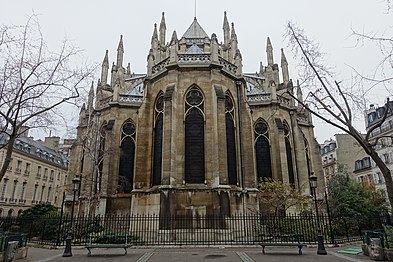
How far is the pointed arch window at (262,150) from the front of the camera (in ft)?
77.3

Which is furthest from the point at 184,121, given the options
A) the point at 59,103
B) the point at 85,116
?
the point at 85,116

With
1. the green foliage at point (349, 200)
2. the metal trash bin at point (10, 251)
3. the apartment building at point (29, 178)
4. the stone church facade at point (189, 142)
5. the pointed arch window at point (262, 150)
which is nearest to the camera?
the metal trash bin at point (10, 251)

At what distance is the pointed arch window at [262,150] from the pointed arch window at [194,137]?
7279mm

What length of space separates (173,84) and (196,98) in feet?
5.91

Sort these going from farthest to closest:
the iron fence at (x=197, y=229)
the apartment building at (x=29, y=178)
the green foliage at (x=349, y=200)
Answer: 1. the apartment building at (x=29, y=178)
2. the green foliage at (x=349, y=200)
3. the iron fence at (x=197, y=229)

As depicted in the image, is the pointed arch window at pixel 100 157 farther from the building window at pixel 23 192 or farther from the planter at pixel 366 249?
the building window at pixel 23 192

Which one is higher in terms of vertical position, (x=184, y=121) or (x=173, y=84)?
(x=173, y=84)

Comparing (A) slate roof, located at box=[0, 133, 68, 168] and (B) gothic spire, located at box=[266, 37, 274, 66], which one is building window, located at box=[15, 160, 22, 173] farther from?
(B) gothic spire, located at box=[266, 37, 274, 66]

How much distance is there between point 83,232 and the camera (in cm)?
1817

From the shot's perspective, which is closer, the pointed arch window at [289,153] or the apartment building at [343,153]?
the pointed arch window at [289,153]

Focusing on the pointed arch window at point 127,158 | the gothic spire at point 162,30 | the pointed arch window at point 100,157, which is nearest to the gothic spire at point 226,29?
the gothic spire at point 162,30

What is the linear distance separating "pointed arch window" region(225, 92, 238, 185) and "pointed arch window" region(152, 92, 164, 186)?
449 centimetres

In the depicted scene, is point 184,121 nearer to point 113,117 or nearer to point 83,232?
point 113,117

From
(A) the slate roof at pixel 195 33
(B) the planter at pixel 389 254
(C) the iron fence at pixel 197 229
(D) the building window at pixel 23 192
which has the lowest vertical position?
(B) the planter at pixel 389 254
